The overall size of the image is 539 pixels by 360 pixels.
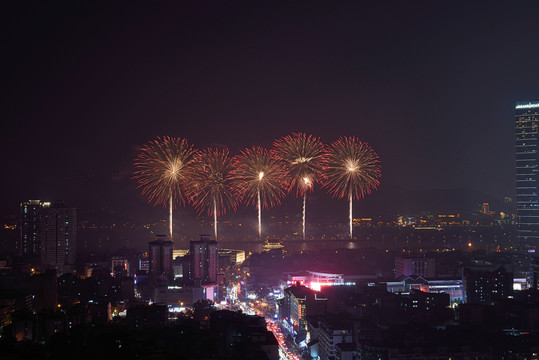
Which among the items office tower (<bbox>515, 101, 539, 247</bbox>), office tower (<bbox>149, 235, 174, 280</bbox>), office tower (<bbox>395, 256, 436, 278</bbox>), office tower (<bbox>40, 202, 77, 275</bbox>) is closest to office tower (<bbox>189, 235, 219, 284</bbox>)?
office tower (<bbox>149, 235, 174, 280</bbox>)

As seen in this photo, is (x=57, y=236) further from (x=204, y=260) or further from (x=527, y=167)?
(x=527, y=167)

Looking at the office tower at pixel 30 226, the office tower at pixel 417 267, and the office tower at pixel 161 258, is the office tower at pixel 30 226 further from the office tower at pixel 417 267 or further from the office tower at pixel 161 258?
the office tower at pixel 417 267

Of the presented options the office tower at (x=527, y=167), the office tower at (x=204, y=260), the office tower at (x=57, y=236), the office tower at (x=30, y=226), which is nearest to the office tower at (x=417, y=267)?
the office tower at (x=204, y=260)

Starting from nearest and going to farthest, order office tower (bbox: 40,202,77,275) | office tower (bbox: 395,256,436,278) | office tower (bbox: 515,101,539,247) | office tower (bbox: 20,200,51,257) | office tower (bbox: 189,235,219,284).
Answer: office tower (bbox: 189,235,219,284) → office tower (bbox: 395,256,436,278) → office tower (bbox: 40,202,77,275) → office tower (bbox: 20,200,51,257) → office tower (bbox: 515,101,539,247)

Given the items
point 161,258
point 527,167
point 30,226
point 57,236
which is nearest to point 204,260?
point 161,258

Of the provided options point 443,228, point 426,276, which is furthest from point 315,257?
point 443,228

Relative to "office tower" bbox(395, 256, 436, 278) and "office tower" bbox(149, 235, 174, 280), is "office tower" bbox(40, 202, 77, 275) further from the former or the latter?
"office tower" bbox(395, 256, 436, 278)

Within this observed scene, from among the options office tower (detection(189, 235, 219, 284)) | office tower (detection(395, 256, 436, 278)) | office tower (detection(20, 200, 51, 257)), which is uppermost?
office tower (detection(20, 200, 51, 257))
